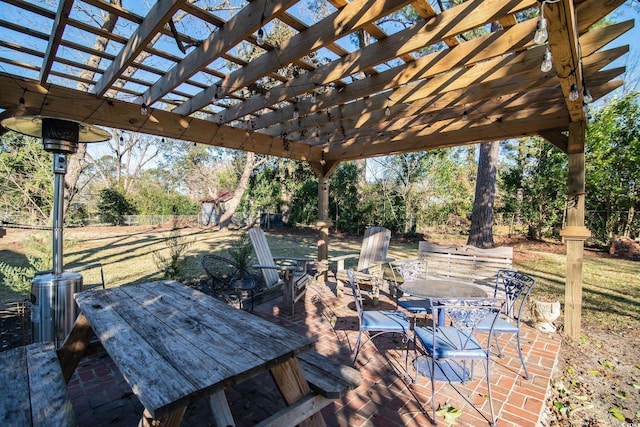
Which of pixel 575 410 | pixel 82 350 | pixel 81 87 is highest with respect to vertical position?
pixel 81 87

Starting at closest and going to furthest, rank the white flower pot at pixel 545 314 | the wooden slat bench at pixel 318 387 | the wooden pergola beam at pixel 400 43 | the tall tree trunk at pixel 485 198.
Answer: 1. the wooden slat bench at pixel 318 387
2. the wooden pergola beam at pixel 400 43
3. the white flower pot at pixel 545 314
4. the tall tree trunk at pixel 485 198

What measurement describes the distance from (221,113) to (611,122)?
985 centimetres

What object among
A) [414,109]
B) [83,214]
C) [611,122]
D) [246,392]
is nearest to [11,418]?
[246,392]

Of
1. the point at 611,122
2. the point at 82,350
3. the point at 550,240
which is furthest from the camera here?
the point at 550,240

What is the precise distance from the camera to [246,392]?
220 cm

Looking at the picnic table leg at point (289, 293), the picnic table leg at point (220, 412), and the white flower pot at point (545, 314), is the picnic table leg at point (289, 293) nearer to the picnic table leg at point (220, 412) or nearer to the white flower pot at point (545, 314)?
the picnic table leg at point (220, 412)

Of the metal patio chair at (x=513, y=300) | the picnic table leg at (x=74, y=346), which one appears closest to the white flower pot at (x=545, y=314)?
the metal patio chair at (x=513, y=300)

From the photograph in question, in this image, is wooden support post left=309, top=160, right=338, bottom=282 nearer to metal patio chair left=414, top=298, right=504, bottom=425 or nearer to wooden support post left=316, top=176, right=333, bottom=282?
wooden support post left=316, top=176, right=333, bottom=282

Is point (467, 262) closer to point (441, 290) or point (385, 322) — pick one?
point (441, 290)

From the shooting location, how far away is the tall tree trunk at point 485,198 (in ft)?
25.7

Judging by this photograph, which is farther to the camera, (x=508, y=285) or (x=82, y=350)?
(x=508, y=285)

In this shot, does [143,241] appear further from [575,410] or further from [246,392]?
[575,410]

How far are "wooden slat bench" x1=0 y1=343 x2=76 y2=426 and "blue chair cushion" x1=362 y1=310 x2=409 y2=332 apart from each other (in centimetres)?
181

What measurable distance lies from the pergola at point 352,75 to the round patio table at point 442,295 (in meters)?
1.39
